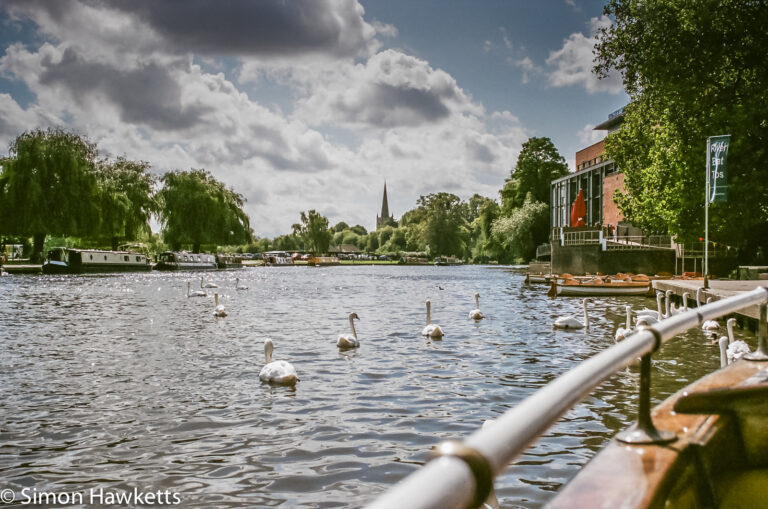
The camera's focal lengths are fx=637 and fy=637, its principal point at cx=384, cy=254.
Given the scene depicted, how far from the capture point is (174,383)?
11.7 m

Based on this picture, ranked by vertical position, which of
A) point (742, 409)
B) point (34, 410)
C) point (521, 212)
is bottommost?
point (34, 410)

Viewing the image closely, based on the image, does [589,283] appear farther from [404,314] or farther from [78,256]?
[78,256]

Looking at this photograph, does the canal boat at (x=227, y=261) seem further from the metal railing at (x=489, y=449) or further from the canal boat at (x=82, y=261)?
the metal railing at (x=489, y=449)

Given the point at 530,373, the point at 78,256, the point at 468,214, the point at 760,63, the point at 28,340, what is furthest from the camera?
the point at 468,214

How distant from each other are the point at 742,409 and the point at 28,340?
1795 centimetres

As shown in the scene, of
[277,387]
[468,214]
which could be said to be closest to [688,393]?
[277,387]

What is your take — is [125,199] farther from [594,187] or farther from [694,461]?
[694,461]

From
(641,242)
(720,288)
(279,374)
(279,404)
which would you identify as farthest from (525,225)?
(279,404)

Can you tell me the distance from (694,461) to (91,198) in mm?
62297

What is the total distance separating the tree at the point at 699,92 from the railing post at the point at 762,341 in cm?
2568

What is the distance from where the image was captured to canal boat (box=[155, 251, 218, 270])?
2928 inches

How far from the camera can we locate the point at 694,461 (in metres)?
2.89

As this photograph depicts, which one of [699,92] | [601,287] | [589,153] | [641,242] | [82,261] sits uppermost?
[589,153]

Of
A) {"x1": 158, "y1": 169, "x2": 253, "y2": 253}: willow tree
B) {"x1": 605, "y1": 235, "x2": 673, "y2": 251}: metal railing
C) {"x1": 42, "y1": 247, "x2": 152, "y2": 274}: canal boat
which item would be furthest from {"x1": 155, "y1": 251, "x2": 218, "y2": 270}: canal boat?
{"x1": 605, "y1": 235, "x2": 673, "y2": 251}: metal railing
